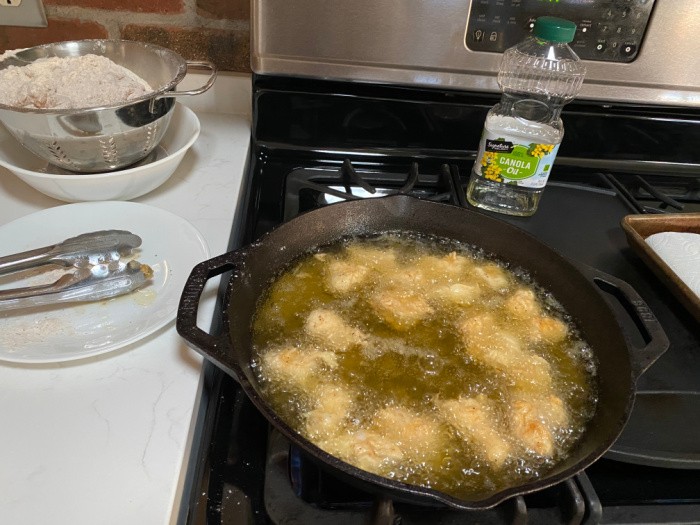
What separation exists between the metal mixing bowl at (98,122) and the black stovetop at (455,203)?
182 millimetres

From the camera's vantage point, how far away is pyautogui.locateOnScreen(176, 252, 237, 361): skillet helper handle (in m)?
0.54

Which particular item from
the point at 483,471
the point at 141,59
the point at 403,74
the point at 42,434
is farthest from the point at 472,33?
the point at 42,434

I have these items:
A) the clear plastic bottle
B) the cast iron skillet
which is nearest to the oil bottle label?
the clear plastic bottle

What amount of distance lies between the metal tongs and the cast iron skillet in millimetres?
123

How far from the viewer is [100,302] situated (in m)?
0.67

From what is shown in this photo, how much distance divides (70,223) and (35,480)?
409mm

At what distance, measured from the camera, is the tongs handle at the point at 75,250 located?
2.22ft

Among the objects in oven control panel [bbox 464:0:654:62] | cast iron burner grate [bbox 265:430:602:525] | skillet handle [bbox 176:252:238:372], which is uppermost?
oven control panel [bbox 464:0:654:62]

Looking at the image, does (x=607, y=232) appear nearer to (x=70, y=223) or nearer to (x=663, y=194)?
(x=663, y=194)

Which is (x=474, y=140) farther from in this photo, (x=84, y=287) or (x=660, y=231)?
(x=84, y=287)

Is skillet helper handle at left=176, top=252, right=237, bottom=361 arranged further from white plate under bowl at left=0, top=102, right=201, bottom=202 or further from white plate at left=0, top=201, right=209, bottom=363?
white plate under bowl at left=0, top=102, right=201, bottom=202

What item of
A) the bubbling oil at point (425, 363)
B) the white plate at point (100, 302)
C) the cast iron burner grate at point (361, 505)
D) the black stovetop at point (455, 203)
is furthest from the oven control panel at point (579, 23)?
the cast iron burner grate at point (361, 505)

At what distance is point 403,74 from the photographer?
0.96 meters

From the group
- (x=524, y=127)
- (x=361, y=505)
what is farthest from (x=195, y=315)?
(x=524, y=127)
